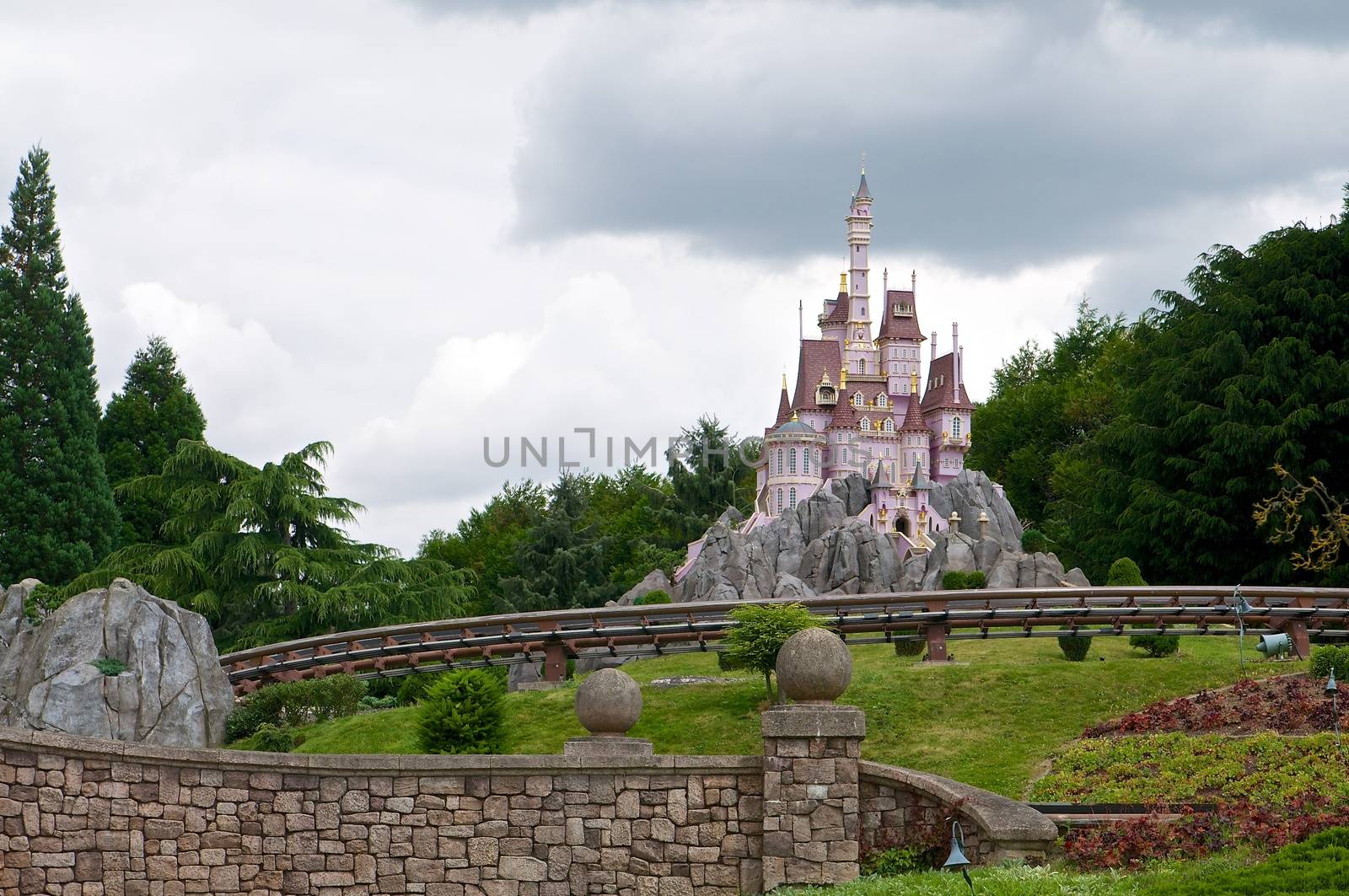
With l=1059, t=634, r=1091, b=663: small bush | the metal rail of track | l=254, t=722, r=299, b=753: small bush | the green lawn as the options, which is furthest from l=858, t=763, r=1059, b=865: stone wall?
l=1059, t=634, r=1091, b=663: small bush

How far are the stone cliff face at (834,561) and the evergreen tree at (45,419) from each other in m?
19.7

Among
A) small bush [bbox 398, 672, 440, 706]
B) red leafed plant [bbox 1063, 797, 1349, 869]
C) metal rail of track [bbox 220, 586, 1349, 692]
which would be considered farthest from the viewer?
small bush [bbox 398, 672, 440, 706]

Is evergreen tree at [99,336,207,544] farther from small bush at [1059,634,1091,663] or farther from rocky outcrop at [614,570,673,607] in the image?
small bush at [1059,634,1091,663]

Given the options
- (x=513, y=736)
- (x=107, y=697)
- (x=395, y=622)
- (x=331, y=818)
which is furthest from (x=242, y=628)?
(x=331, y=818)

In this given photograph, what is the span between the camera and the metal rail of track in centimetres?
2822

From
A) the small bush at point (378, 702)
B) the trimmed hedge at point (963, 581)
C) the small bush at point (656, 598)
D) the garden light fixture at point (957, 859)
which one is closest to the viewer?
the garden light fixture at point (957, 859)

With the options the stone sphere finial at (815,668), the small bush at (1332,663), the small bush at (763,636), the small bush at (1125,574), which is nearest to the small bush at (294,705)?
the small bush at (763,636)

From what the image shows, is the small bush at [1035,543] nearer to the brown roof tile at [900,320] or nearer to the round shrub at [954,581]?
the brown roof tile at [900,320]

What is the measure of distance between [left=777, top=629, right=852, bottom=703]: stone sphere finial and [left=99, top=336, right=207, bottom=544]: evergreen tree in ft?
146

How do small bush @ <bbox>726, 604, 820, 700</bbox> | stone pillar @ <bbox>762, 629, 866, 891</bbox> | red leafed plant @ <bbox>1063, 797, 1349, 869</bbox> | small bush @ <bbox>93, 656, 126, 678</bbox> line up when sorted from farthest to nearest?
small bush @ <bbox>93, 656, 126, 678</bbox>
small bush @ <bbox>726, 604, 820, 700</bbox>
stone pillar @ <bbox>762, 629, 866, 891</bbox>
red leafed plant @ <bbox>1063, 797, 1349, 869</bbox>

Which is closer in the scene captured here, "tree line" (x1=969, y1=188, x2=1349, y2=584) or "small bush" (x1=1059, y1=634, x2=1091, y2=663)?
"small bush" (x1=1059, y1=634, x2=1091, y2=663)

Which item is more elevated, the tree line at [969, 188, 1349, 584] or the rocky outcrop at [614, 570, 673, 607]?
the tree line at [969, 188, 1349, 584]

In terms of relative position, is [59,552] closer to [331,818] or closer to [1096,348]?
[331,818]

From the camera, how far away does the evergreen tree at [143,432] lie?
55.2 metres
